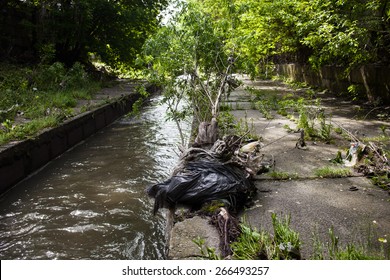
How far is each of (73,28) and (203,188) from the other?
11.9m

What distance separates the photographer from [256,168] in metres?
4.14

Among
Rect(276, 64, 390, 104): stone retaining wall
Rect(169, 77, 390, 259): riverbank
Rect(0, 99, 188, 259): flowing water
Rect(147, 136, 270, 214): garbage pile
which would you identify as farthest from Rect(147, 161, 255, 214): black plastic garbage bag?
Rect(276, 64, 390, 104): stone retaining wall

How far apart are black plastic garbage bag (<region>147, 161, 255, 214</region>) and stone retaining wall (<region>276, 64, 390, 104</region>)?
601cm

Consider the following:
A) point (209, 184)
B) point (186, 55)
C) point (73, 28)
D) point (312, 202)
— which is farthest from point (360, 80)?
point (73, 28)

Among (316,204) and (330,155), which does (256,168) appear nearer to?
(316,204)

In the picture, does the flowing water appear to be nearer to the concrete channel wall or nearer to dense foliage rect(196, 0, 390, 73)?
the concrete channel wall

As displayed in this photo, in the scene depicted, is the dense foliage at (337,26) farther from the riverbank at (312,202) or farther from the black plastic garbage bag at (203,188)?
the black plastic garbage bag at (203,188)

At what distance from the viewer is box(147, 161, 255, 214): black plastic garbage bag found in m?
3.28

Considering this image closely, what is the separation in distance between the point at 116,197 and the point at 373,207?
3.08 meters

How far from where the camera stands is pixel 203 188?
3.30 meters

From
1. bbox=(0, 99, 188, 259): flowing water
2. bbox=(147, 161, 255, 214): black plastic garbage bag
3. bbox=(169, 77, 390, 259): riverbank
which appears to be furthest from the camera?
bbox=(0, 99, 188, 259): flowing water

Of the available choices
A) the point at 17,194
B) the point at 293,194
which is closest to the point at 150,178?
the point at 17,194

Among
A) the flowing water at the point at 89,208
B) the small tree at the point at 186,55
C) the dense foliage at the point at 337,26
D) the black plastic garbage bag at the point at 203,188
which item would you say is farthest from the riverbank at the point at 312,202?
the dense foliage at the point at 337,26

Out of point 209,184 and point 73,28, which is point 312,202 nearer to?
point 209,184
